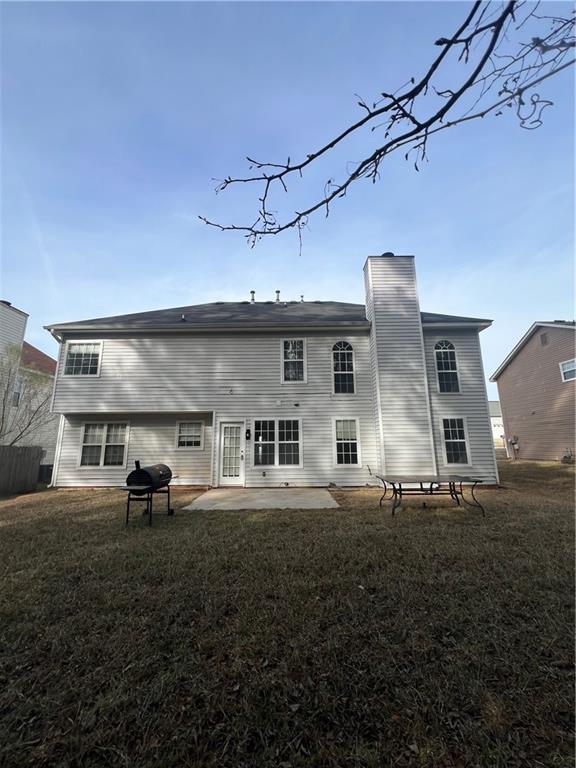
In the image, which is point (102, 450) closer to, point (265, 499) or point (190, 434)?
point (190, 434)

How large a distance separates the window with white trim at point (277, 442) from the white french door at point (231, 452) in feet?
1.88

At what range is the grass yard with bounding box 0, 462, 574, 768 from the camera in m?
1.59

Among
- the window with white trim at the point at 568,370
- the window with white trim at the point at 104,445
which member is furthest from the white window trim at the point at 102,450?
the window with white trim at the point at 568,370

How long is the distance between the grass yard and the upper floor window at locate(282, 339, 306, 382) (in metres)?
7.17

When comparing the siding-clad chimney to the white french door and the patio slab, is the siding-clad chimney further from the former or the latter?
the white french door

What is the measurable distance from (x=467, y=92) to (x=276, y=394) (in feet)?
32.2

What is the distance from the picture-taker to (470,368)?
11.2 meters

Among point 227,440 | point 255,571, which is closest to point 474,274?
point 227,440

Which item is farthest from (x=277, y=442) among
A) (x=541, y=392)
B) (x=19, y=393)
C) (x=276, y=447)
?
(x=541, y=392)

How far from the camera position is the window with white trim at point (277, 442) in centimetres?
1091

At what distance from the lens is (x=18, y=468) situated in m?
11.1

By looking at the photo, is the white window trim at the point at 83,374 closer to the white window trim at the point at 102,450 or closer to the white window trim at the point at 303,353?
the white window trim at the point at 102,450

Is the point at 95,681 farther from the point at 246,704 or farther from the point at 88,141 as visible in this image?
the point at 88,141

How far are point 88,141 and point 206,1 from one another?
11.3 ft
